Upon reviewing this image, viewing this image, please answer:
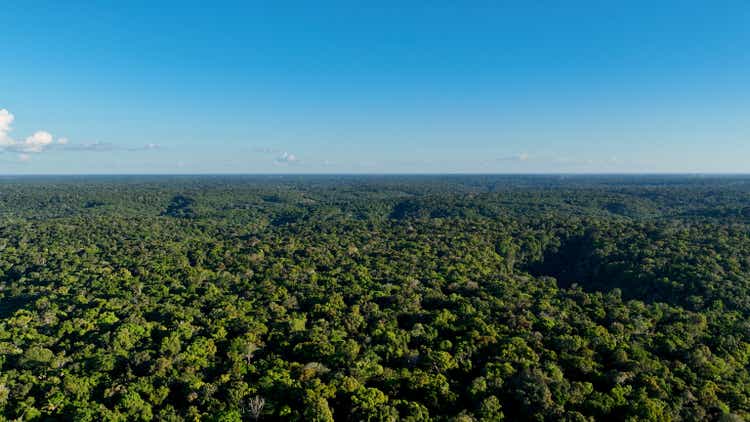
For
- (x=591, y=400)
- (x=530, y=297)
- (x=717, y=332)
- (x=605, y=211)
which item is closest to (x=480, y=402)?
(x=591, y=400)

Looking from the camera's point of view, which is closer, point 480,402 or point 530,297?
point 480,402

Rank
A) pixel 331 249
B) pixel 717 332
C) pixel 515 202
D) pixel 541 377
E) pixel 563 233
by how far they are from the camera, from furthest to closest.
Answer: pixel 515 202, pixel 563 233, pixel 331 249, pixel 717 332, pixel 541 377

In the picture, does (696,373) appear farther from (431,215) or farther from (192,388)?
(431,215)

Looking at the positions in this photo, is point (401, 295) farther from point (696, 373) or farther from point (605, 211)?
point (605, 211)

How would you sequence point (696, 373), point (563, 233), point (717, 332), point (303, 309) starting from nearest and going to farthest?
point (696, 373) < point (717, 332) < point (303, 309) < point (563, 233)

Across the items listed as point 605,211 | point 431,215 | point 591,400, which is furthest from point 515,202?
point 591,400

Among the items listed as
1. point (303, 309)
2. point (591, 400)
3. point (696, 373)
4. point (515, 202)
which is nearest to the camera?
point (591, 400)
